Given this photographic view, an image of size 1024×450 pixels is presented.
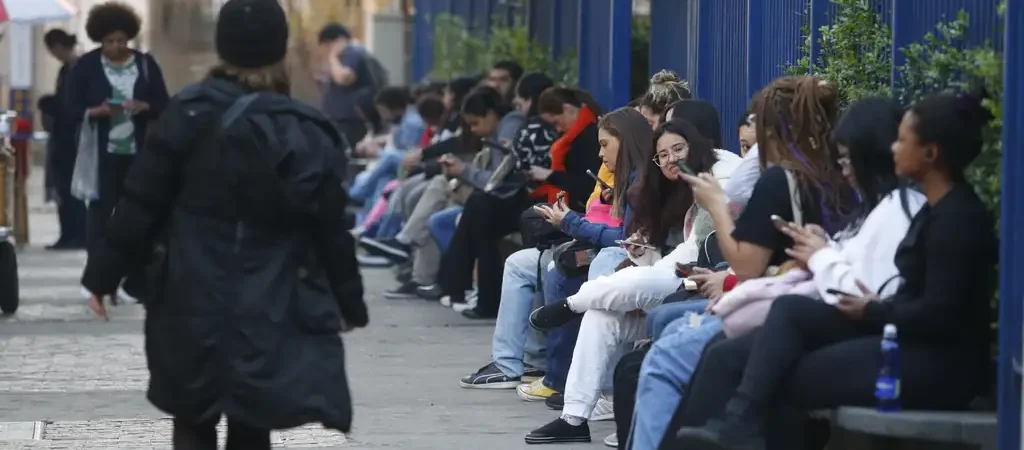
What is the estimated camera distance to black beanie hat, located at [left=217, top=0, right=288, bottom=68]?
18.0 ft

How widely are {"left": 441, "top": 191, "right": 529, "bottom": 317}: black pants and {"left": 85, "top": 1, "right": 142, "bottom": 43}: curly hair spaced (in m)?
2.52

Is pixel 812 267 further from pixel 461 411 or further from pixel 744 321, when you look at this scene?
pixel 461 411

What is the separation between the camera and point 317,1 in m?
39.6

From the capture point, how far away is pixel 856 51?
775 centimetres

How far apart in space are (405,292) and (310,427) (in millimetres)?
Result: 5592

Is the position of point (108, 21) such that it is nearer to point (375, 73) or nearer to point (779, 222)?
point (779, 222)

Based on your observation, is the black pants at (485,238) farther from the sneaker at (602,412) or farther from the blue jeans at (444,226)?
the sneaker at (602,412)

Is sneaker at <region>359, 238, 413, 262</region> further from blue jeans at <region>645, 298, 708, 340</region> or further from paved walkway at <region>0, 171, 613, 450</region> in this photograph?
blue jeans at <region>645, 298, 708, 340</region>

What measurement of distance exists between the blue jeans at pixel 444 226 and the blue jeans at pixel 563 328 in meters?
4.19

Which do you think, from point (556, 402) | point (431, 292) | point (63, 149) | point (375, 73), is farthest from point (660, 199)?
point (375, 73)

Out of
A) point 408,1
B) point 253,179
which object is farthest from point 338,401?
point 408,1

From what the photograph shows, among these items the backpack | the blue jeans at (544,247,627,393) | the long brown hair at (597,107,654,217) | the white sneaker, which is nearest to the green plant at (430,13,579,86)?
the backpack

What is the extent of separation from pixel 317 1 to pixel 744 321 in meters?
34.2

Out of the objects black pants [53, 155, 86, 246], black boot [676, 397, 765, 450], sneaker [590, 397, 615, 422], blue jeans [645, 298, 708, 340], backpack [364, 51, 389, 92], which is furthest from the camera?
backpack [364, 51, 389, 92]
